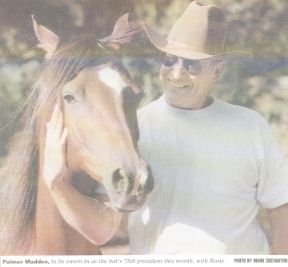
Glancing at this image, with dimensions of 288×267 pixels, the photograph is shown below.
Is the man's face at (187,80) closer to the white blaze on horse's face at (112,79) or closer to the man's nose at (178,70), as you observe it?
the man's nose at (178,70)

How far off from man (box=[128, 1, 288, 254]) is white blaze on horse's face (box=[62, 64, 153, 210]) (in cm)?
4

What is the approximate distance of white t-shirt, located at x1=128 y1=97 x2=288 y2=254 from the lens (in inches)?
77.5

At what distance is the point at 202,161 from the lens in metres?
2.00

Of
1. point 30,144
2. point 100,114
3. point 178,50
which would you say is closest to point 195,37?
point 178,50

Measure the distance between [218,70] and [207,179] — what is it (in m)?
0.34

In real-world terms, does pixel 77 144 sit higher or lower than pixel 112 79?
lower

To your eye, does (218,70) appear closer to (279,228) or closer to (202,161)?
(202,161)

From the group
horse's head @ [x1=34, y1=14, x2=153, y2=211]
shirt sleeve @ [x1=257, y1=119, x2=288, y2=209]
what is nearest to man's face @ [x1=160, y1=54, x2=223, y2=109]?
horse's head @ [x1=34, y1=14, x2=153, y2=211]

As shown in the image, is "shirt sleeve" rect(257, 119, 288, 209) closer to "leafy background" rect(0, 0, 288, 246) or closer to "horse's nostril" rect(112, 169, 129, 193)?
"leafy background" rect(0, 0, 288, 246)

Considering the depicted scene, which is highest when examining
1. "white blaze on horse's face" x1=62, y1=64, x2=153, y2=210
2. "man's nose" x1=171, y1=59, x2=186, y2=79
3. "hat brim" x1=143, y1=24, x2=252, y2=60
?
"hat brim" x1=143, y1=24, x2=252, y2=60

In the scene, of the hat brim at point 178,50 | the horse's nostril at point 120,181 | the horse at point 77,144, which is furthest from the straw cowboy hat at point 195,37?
the horse's nostril at point 120,181

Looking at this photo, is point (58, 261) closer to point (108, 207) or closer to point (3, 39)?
point (108, 207)

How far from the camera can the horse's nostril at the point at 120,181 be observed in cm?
198

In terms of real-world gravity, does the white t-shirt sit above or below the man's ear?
below
